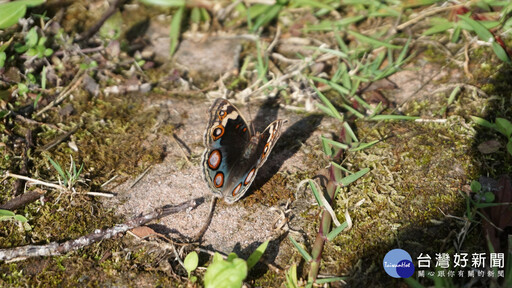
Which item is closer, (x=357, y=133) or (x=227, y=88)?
(x=357, y=133)

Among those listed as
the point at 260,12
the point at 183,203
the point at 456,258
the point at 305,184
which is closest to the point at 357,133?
the point at 305,184

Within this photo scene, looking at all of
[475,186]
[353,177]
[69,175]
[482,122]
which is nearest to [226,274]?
[353,177]

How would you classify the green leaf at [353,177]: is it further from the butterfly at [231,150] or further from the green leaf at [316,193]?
the butterfly at [231,150]

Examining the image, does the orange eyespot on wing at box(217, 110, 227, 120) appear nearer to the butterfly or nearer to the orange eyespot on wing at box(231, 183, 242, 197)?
the butterfly

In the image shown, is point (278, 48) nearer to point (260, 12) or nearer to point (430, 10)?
point (260, 12)

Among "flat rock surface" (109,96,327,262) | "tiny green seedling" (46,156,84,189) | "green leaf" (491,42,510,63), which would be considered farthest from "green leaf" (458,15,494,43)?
"tiny green seedling" (46,156,84,189)

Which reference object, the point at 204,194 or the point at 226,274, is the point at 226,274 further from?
the point at 204,194

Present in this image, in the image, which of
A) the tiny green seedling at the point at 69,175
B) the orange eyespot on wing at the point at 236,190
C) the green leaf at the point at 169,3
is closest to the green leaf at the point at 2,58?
the tiny green seedling at the point at 69,175
